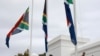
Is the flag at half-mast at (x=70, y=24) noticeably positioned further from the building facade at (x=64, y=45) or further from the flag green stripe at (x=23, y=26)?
the building facade at (x=64, y=45)

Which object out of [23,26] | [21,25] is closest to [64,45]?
[23,26]

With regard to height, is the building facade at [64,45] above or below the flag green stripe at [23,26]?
below

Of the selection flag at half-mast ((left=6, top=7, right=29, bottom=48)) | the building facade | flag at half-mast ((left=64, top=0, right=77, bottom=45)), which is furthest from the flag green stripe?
the building facade

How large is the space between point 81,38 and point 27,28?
1008cm

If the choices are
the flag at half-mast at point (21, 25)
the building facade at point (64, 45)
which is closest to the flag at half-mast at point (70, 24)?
the flag at half-mast at point (21, 25)

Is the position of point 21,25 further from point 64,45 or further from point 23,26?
point 64,45

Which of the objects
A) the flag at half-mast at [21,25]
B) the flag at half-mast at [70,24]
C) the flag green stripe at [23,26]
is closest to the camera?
the flag at half-mast at [70,24]

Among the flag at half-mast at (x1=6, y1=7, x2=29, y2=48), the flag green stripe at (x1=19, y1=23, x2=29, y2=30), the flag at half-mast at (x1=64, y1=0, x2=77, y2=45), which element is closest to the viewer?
the flag at half-mast at (x1=64, y1=0, x2=77, y2=45)

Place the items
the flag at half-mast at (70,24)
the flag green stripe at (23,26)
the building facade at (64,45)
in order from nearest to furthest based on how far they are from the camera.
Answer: the flag at half-mast at (70,24) < the flag green stripe at (23,26) < the building facade at (64,45)

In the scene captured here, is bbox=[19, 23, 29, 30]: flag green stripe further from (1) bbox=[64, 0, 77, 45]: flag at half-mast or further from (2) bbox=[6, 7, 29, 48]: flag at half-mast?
(1) bbox=[64, 0, 77, 45]: flag at half-mast

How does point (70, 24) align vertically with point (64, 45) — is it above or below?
above

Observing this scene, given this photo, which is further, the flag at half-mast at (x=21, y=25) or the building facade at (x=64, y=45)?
the building facade at (x=64, y=45)

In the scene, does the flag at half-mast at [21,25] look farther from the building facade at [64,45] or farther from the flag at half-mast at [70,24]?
the building facade at [64,45]

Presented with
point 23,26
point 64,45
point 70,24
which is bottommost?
point 64,45
